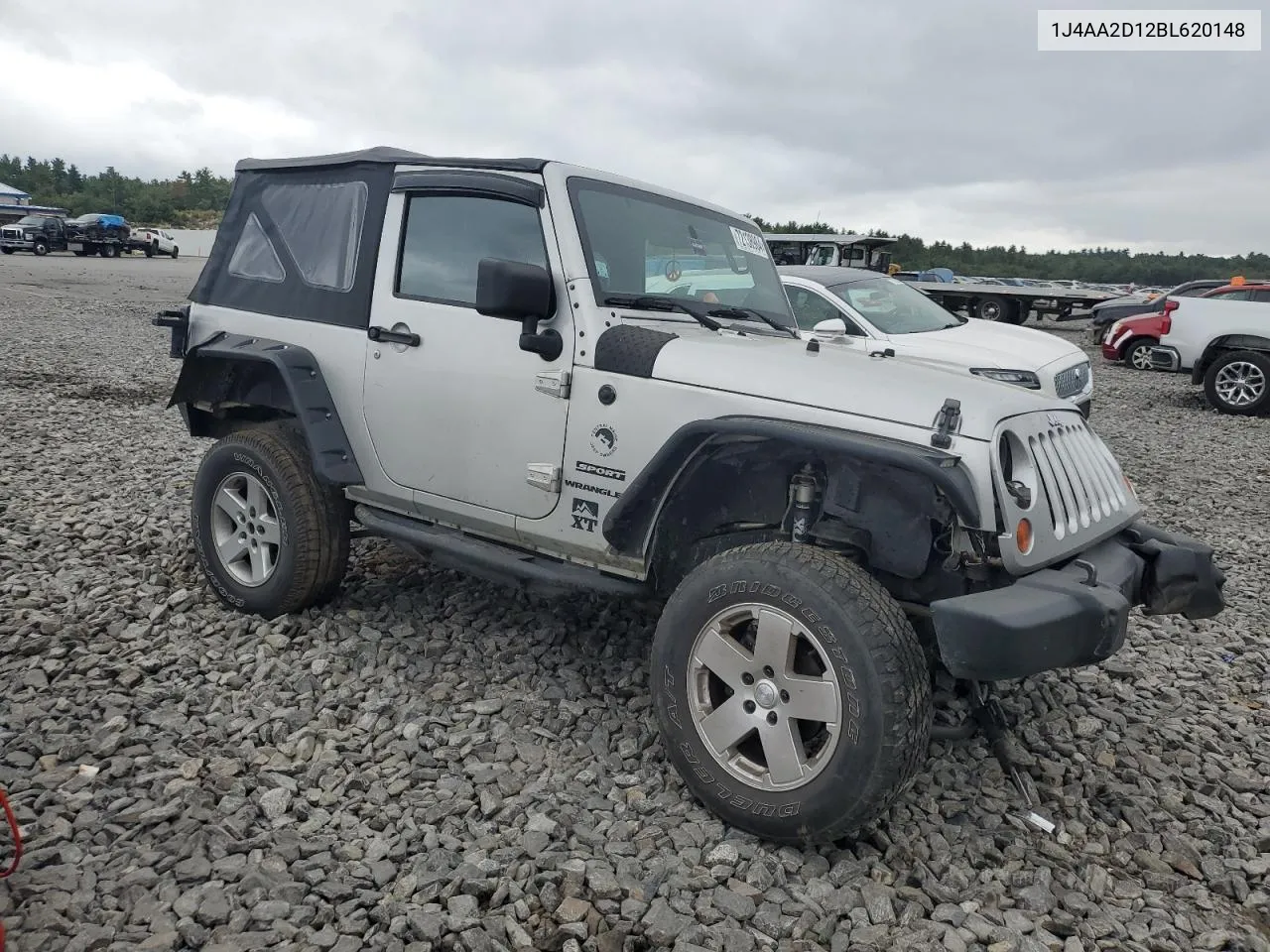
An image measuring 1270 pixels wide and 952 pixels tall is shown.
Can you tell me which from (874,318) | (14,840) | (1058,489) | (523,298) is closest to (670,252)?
(523,298)

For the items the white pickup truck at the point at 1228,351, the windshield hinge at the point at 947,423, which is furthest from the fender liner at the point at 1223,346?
the windshield hinge at the point at 947,423

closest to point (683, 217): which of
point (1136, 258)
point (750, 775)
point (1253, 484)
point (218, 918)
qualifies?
point (750, 775)

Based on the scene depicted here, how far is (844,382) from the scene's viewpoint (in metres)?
2.85

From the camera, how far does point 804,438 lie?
9.02 feet

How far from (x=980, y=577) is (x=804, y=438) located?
0.69 meters

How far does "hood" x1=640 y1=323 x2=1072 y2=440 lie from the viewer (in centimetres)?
271

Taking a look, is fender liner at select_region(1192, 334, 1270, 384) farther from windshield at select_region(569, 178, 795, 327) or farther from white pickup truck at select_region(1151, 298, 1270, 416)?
→ windshield at select_region(569, 178, 795, 327)

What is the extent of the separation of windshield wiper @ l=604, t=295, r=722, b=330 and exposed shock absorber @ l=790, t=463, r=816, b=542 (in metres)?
0.86

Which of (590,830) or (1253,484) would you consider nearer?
(590,830)

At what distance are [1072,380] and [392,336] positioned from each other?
7.28 meters

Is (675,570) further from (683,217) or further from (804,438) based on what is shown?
(683,217)

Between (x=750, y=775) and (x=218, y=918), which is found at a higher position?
(x=750, y=775)

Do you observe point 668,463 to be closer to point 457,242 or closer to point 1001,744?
point 457,242

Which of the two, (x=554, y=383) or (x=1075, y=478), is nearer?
(x=1075, y=478)
